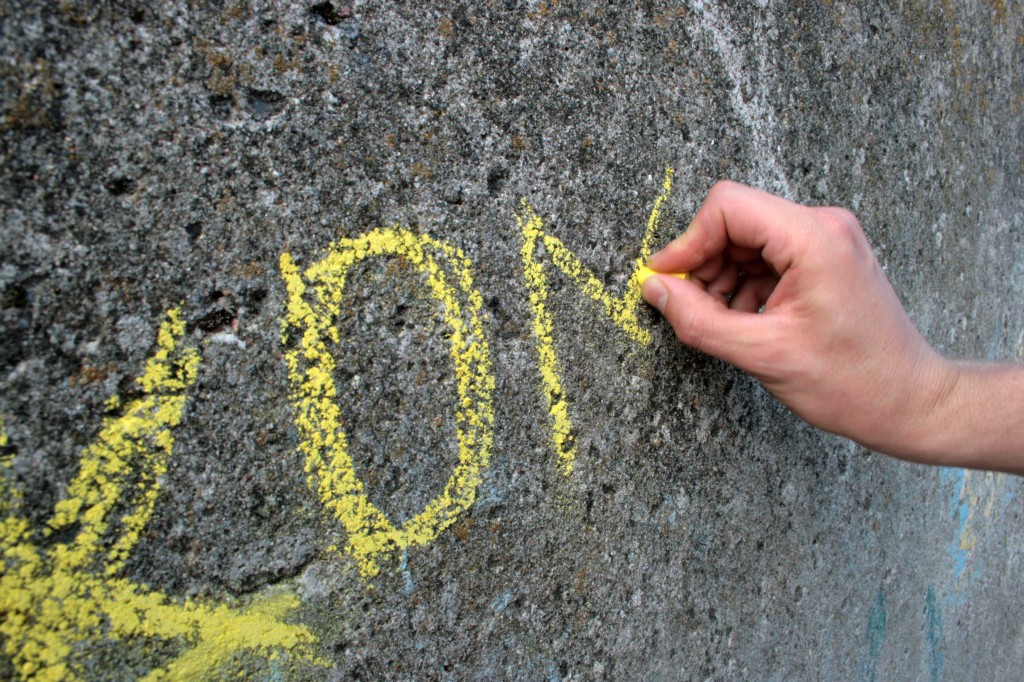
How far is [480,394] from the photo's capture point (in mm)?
1090

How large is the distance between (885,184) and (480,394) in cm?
141

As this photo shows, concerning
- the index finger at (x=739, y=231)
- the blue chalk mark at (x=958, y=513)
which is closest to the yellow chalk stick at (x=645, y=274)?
the index finger at (x=739, y=231)

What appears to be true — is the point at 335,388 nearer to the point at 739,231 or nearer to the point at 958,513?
the point at 739,231

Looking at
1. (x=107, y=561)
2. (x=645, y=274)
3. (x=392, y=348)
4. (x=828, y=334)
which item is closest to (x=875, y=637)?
(x=828, y=334)

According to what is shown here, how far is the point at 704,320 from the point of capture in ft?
3.89

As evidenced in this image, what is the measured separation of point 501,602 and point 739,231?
0.75 metres

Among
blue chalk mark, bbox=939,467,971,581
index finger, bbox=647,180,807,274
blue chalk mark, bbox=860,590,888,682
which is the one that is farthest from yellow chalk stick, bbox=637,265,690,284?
blue chalk mark, bbox=939,467,971,581

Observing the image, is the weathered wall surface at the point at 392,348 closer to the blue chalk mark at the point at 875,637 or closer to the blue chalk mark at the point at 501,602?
the blue chalk mark at the point at 501,602

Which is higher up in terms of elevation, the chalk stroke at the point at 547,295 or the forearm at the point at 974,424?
the chalk stroke at the point at 547,295

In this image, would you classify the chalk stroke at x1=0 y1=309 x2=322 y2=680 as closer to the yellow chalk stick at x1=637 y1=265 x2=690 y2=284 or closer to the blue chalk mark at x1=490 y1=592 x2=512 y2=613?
the blue chalk mark at x1=490 y1=592 x2=512 y2=613

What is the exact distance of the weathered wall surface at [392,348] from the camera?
0.79 metres

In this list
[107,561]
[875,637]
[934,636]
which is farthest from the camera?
[934,636]

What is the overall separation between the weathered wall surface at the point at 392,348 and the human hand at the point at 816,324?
0.12 metres

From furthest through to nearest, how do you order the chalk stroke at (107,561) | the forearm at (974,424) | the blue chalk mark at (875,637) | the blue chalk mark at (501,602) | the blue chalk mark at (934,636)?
the blue chalk mark at (934,636) → the blue chalk mark at (875,637) → the forearm at (974,424) → the blue chalk mark at (501,602) → the chalk stroke at (107,561)
